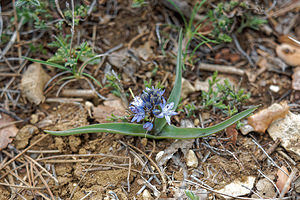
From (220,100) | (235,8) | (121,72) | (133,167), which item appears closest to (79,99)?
(121,72)

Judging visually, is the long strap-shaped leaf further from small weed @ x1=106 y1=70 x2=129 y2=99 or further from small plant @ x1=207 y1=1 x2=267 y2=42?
small plant @ x1=207 y1=1 x2=267 y2=42

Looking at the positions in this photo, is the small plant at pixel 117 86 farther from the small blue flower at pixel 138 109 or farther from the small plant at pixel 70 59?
the small blue flower at pixel 138 109

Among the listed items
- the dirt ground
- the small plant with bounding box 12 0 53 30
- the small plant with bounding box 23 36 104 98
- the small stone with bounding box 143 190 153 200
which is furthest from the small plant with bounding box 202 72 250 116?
the small plant with bounding box 12 0 53 30

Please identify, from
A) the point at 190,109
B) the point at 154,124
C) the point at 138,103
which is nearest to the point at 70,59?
the point at 138,103

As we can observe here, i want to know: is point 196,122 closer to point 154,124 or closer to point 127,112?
point 154,124

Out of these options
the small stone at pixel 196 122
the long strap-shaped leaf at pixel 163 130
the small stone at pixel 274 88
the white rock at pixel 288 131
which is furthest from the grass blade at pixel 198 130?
the small stone at pixel 274 88

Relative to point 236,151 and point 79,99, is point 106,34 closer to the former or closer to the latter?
point 79,99
